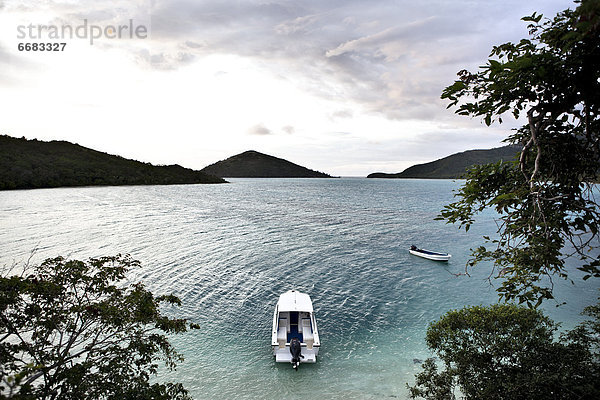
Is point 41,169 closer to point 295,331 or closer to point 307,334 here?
point 295,331

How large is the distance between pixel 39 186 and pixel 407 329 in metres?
179

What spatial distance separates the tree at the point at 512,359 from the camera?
1149cm

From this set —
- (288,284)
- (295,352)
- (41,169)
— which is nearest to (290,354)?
(295,352)

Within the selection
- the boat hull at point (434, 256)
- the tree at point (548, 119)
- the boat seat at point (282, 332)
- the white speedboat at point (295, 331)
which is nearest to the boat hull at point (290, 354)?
the white speedboat at point (295, 331)

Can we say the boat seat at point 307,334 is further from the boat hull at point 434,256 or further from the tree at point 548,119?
the boat hull at point 434,256

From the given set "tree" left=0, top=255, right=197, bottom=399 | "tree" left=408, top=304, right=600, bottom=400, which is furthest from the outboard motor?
"tree" left=0, top=255, right=197, bottom=399

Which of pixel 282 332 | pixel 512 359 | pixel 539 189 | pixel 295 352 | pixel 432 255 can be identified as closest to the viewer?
pixel 539 189

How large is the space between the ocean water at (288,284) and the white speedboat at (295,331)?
2.74 ft

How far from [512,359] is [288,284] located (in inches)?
903

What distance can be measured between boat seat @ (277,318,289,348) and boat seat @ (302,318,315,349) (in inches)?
Answer: 51.7

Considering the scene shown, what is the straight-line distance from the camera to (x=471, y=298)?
102ft

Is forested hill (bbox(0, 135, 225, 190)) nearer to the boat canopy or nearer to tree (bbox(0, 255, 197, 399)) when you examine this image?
the boat canopy

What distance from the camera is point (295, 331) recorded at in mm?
22500

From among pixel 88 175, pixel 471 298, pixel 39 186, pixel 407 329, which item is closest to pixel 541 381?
pixel 407 329
